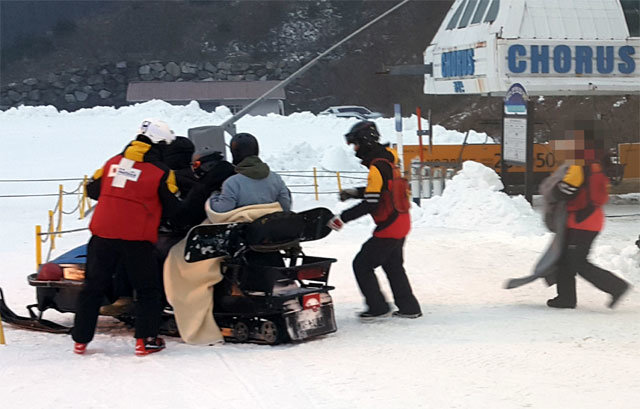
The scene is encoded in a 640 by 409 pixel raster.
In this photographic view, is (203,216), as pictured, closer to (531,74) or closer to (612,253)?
(612,253)

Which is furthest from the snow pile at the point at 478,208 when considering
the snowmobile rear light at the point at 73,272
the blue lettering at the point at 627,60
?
the snowmobile rear light at the point at 73,272

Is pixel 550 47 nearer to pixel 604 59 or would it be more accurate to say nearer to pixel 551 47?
pixel 551 47

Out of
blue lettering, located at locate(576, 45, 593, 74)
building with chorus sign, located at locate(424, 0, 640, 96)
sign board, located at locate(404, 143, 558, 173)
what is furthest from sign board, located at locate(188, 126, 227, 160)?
blue lettering, located at locate(576, 45, 593, 74)

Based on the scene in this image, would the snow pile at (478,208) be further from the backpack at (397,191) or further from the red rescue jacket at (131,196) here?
the red rescue jacket at (131,196)

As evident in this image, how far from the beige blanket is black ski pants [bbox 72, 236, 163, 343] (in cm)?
24

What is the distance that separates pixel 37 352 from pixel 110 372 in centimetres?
108

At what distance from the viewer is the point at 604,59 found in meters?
22.5

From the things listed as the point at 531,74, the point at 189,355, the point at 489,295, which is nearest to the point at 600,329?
the point at 489,295

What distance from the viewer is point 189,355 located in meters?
7.91

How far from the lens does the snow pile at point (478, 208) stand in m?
16.0

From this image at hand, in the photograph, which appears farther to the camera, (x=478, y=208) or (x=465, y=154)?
(x=465, y=154)

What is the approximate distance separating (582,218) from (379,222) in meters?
1.88

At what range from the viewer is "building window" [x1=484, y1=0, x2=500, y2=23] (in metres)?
22.0

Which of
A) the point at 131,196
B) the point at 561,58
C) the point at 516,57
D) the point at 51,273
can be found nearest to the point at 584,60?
the point at 561,58
